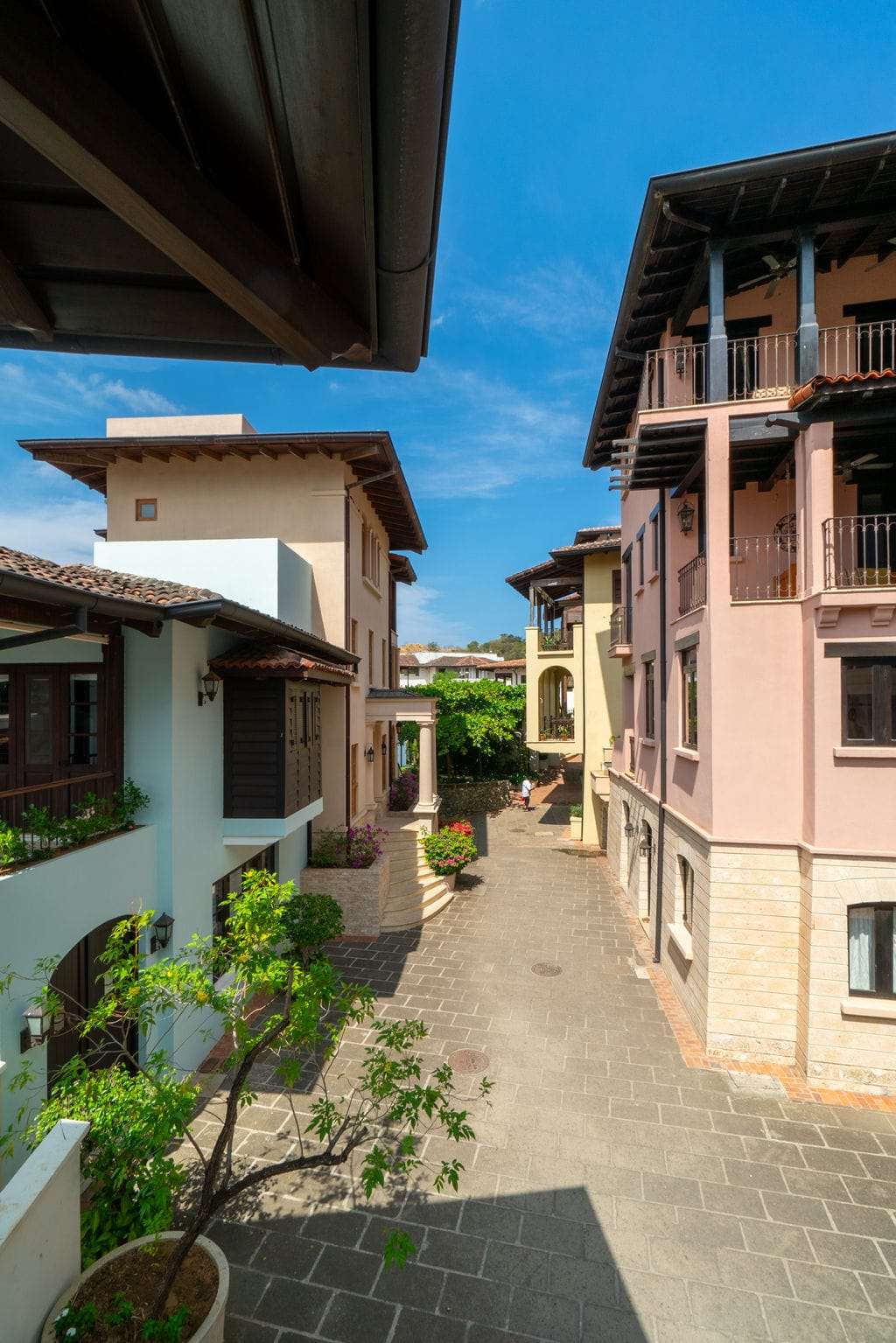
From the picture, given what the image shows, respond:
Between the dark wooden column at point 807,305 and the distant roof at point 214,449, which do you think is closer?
the dark wooden column at point 807,305

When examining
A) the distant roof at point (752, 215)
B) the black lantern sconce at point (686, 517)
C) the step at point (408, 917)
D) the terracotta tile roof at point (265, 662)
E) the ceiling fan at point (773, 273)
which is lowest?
the step at point (408, 917)

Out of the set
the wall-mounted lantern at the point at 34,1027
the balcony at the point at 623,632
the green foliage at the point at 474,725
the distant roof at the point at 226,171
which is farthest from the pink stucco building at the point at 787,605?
the green foliage at the point at 474,725

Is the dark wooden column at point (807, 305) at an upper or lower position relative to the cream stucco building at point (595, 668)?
upper

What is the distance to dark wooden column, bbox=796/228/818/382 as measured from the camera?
869cm

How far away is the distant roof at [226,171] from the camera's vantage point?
106 centimetres

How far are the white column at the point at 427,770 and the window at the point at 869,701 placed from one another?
10610 millimetres

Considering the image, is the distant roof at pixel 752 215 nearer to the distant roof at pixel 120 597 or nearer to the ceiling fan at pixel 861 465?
the ceiling fan at pixel 861 465

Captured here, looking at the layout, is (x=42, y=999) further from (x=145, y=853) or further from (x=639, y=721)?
(x=639, y=721)

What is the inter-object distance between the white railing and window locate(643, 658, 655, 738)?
5.42 metres

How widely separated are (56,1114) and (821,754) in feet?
29.3

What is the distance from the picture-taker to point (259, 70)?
1.14 meters

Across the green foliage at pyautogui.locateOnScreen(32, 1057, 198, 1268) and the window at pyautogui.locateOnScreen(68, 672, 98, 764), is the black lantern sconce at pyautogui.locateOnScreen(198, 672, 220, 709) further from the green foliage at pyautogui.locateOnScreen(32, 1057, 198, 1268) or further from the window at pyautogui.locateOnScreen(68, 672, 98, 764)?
the green foliage at pyautogui.locateOnScreen(32, 1057, 198, 1268)

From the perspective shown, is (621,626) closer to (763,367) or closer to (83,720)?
(763,367)

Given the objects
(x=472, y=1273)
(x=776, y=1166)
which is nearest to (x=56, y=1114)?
(x=472, y=1273)
